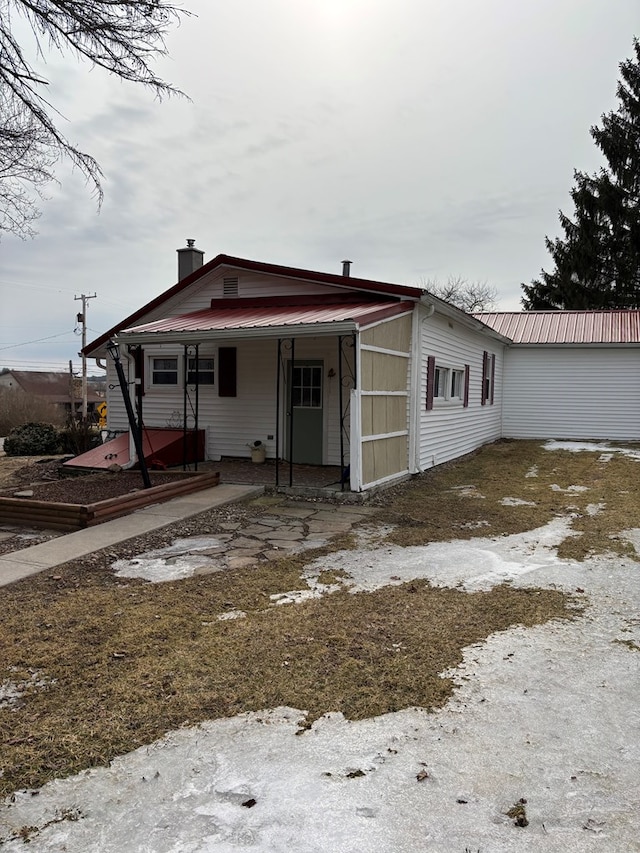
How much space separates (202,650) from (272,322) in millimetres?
5737

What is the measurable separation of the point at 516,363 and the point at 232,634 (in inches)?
590

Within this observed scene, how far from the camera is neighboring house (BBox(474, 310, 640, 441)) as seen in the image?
16.1 m

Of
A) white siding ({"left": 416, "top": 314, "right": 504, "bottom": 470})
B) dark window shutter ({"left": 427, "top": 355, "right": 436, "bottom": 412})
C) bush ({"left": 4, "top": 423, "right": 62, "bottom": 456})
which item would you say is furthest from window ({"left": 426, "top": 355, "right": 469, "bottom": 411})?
bush ({"left": 4, "top": 423, "right": 62, "bottom": 456})

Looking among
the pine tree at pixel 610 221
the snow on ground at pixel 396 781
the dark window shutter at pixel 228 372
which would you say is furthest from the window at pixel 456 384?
the pine tree at pixel 610 221

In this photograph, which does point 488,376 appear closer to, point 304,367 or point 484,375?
point 484,375

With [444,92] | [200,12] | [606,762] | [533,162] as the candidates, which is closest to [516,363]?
[533,162]

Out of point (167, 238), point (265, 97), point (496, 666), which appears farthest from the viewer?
point (167, 238)

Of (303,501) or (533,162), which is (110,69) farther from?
(533,162)

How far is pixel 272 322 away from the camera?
27.9 ft

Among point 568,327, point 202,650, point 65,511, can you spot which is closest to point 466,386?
point 568,327

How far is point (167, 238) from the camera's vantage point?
1620cm

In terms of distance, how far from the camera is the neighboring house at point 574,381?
1614 centimetres

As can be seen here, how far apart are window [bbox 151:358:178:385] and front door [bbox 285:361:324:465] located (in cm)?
262

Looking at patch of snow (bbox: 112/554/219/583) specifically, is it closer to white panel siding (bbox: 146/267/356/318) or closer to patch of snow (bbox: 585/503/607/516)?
patch of snow (bbox: 585/503/607/516)
